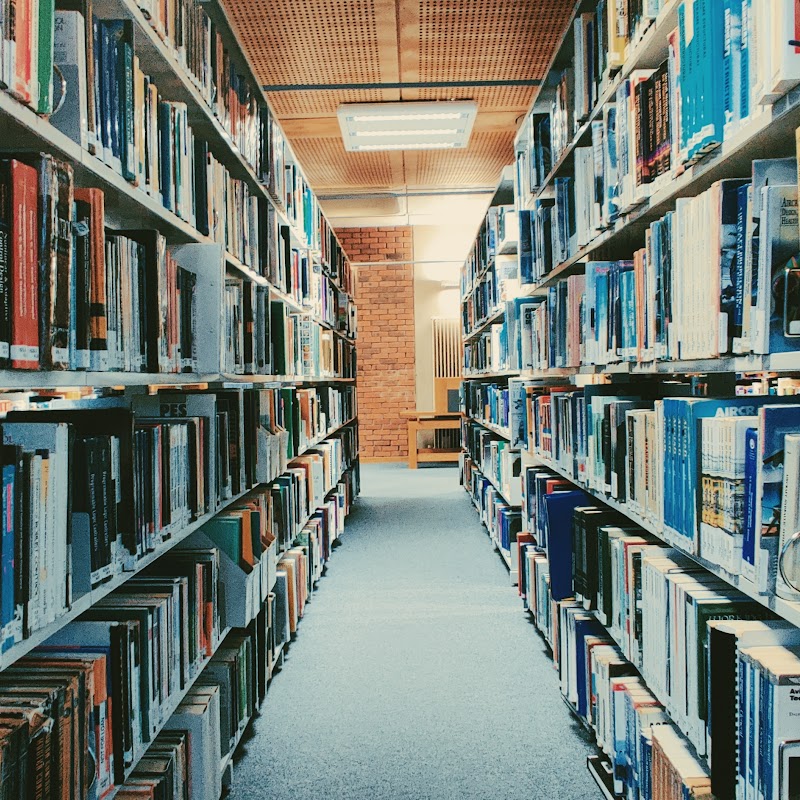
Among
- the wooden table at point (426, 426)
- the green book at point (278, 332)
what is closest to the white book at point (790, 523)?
the green book at point (278, 332)

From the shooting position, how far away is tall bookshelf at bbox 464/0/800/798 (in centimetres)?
115

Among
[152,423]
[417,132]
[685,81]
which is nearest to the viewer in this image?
[685,81]

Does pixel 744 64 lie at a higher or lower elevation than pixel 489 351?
higher

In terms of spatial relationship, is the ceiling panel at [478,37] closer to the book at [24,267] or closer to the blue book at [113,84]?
the blue book at [113,84]

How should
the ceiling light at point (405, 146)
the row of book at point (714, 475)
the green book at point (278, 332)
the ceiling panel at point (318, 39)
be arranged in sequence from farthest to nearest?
the ceiling light at point (405, 146) < the ceiling panel at point (318, 39) < the green book at point (278, 332) < the row of book at point (714, 475)

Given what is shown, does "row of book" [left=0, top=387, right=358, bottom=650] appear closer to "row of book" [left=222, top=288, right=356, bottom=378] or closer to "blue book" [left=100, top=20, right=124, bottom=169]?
"row of book" [left=222, top=288, right=356, bottom=378]

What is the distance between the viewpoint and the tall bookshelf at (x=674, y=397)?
1.15m

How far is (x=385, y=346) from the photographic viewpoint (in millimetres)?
10336

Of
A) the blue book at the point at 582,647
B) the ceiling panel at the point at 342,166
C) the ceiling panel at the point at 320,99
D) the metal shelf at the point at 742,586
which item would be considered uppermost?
the ceiling panel at the point at 342,166

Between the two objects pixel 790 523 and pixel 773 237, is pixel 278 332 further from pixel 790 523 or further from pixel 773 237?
pixel 790 523

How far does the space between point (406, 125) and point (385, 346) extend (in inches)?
200

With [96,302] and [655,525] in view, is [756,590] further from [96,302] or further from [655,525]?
[96,302]

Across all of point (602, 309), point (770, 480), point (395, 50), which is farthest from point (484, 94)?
point (770, 480)

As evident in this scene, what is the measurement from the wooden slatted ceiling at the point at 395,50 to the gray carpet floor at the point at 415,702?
326cm
